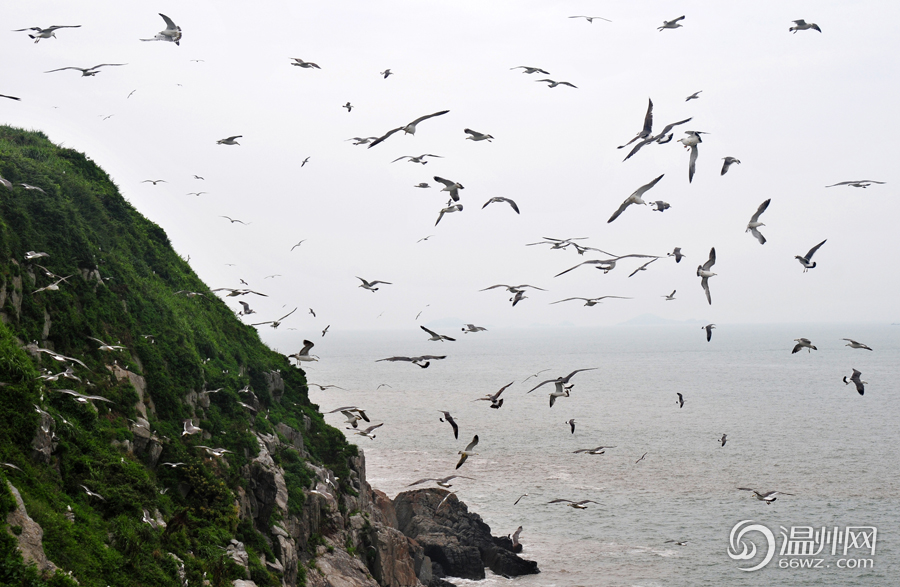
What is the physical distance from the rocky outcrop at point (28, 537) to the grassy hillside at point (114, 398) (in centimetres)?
36

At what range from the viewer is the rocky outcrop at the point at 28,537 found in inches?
554

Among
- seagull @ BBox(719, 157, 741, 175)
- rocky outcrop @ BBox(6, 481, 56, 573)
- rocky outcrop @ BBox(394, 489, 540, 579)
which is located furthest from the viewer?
rocky outcrop @ BBox(394, 489, 540, 579)

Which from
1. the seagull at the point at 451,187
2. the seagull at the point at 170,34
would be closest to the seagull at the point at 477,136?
the seagull at the point at 451,187

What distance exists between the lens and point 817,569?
4825 centimetres

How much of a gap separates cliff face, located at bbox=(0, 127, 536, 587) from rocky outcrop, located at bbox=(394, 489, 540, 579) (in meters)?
3.06

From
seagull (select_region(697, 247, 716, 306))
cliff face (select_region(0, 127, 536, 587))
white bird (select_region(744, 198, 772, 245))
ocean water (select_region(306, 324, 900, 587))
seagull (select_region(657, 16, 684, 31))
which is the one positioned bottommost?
ocean water (select_region(306, 324, 900, 587))

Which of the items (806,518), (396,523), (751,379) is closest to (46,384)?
(396,523)

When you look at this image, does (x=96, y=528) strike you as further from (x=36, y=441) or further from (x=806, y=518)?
(x=806, y=518)

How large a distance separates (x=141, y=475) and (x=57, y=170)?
950 inches

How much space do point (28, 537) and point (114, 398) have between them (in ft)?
31.9

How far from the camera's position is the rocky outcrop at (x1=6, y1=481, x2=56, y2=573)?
14078 millimetres

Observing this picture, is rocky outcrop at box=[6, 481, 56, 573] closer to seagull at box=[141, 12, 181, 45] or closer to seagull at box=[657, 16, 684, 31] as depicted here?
seagull at box=[141, 12, 181, 45]

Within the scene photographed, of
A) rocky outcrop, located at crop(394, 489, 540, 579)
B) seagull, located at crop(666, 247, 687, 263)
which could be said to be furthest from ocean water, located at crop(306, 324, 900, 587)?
seagull, located at crop(666, 247, 687, 263)

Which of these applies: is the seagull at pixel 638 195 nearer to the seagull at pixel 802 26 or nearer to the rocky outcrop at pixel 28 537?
the seagull at pixel 802 26
